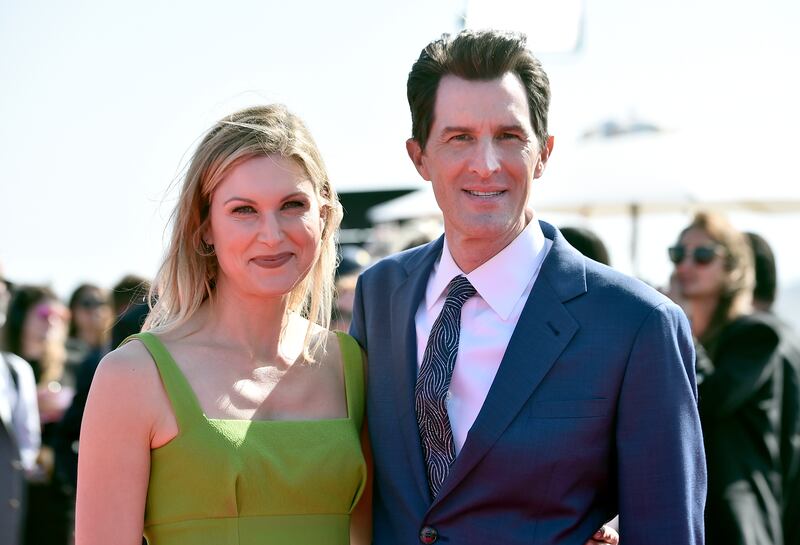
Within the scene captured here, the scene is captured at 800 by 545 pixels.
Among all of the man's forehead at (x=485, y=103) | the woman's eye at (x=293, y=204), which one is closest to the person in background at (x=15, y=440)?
the woman's eye at (x=293, y=204)

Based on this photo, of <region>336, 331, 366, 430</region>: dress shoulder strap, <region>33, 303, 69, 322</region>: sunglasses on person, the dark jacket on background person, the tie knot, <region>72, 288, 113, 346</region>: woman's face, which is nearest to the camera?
the tie knot

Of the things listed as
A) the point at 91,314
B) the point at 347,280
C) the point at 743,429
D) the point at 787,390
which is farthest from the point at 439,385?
the point at 91,314

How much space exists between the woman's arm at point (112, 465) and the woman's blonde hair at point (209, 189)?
0.32m

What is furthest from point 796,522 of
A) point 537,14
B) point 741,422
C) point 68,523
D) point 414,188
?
point 414,188

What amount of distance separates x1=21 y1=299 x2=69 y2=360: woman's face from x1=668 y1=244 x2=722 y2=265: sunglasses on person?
417 cm

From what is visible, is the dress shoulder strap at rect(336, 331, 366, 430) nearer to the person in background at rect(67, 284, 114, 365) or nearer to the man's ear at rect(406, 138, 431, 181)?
the man's ear at rect(406, 138, 431, 181)

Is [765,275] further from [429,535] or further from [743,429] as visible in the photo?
[429,535]

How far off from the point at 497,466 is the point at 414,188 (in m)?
10.0

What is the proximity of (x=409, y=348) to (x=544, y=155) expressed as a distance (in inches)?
28.2

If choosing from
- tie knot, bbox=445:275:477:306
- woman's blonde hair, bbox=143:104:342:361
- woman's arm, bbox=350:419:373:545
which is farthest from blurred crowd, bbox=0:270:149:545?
tie knot, bbox=445:275:477:306

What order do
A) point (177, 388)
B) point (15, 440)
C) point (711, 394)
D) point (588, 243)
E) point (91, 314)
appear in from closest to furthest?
point (177, 388) < point (588, 243) < point (711, 394) < point (15, 440) < point (91, 314)

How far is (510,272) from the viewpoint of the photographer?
3.14 meters

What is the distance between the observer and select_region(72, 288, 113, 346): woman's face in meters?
8.34

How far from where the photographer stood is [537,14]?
436 centimetres
